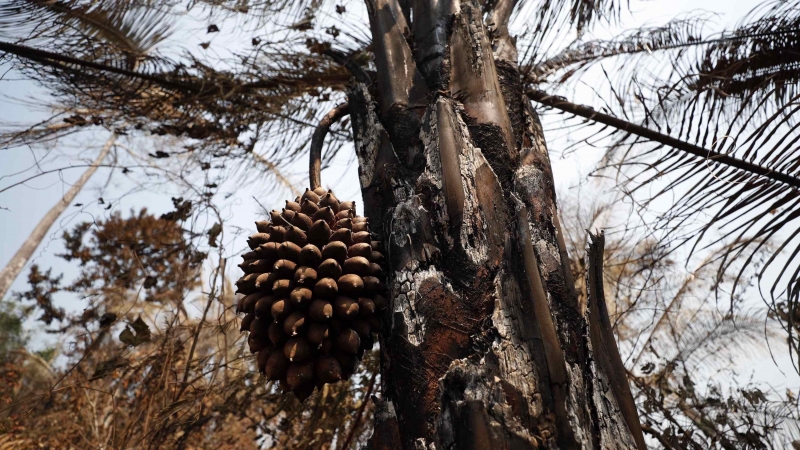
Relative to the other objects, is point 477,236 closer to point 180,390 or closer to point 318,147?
point 318,147

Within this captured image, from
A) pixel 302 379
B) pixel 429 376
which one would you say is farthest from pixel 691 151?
pixel 302 379

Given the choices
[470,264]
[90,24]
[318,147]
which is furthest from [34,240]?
[470,264]

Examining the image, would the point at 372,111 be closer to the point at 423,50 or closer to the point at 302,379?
the point at 423,50

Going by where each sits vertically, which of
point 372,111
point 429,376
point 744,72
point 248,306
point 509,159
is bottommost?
point 429,376

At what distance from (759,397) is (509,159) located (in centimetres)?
228

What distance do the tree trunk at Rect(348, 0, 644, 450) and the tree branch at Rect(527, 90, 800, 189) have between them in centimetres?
75

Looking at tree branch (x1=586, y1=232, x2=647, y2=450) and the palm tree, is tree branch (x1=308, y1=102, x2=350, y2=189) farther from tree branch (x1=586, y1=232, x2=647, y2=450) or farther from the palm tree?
tree branch (x1=586, y1=232, x2=647, y2=450)

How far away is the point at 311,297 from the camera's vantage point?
103cm

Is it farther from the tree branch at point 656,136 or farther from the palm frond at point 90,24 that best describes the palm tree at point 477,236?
the palm frond at point 90,24

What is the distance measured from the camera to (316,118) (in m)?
3.01

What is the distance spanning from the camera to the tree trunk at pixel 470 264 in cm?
84

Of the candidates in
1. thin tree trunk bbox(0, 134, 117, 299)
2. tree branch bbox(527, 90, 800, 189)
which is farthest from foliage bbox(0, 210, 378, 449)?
thin tree trunk bbox(0, 134, 117, 299)

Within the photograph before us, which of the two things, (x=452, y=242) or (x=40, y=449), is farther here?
(x=40, y=449)

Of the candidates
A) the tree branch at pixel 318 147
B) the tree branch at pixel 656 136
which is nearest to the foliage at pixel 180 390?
the tree branch at pixel 318 147
